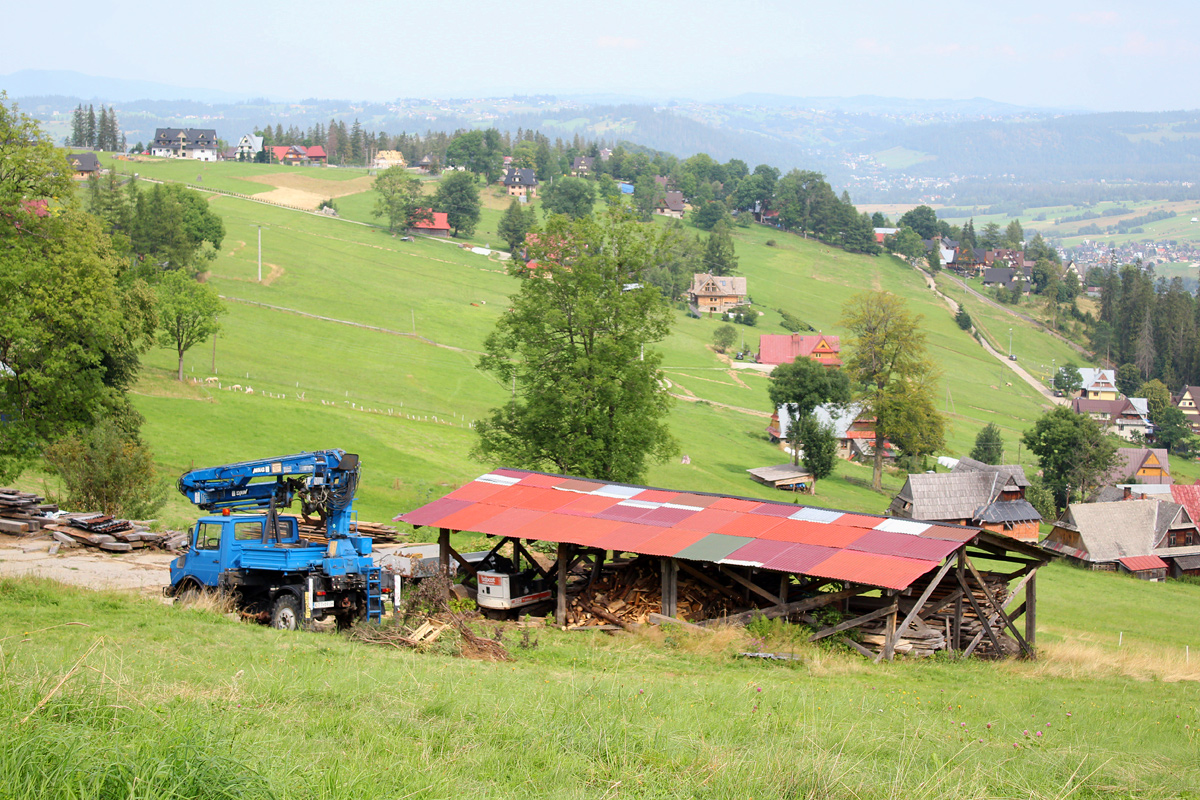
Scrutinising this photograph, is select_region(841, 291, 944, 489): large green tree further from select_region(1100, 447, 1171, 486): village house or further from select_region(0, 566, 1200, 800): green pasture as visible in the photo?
select_region(0, 566, 1200, 800): green pasture

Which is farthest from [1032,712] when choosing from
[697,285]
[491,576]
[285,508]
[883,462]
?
[697,285]

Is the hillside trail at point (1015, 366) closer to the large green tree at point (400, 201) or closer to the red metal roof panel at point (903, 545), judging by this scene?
the large green tree at point (400, 201)

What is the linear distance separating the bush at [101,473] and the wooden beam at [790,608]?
2212 cm

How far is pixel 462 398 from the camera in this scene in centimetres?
7500

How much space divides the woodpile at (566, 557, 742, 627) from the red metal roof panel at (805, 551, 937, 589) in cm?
306

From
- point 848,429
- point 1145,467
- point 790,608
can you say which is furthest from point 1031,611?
point 1145,467

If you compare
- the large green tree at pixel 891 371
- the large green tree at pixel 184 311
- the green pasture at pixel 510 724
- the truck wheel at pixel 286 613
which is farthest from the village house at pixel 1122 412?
→ the truck wheel at pixel 286 613

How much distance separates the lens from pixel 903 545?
2102cm

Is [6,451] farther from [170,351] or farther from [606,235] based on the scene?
[170,351]

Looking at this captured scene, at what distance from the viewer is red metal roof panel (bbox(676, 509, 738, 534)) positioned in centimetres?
2341

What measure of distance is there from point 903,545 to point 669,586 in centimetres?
549

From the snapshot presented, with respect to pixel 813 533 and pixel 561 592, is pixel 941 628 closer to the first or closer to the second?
pixel 813 533

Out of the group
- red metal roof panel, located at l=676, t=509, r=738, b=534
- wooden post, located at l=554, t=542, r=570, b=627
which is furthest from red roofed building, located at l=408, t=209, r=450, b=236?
wooden post, located at l=554, t=542, r=570, b=627

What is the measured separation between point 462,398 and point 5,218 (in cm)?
4293
